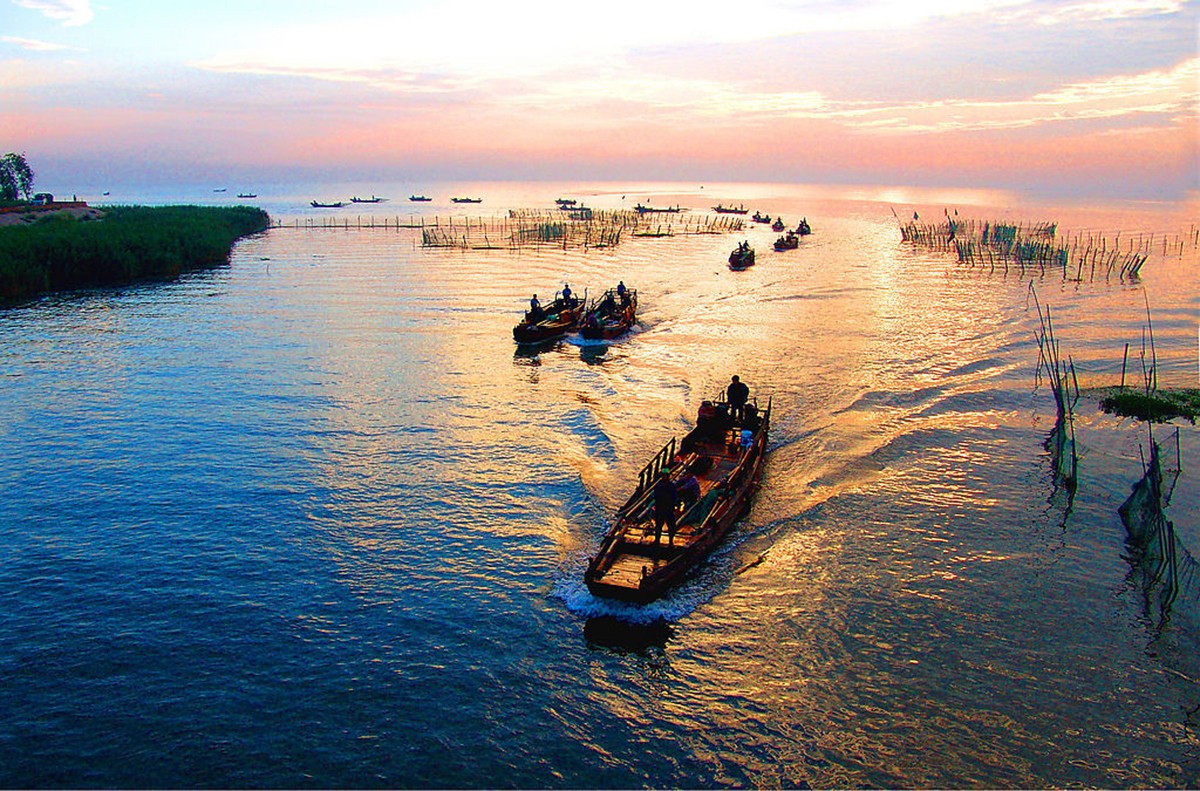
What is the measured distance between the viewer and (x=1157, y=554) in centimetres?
1959

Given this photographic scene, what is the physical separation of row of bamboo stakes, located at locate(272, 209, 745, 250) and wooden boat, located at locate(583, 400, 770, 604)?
73.9 m

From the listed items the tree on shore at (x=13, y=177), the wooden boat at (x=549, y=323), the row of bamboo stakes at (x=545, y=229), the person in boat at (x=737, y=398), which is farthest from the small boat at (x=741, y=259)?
the tree on shore at (x=13, y=177)

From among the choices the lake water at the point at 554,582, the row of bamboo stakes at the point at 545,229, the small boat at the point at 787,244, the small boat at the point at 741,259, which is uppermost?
the row of bamboo stakes at the point at 545,229

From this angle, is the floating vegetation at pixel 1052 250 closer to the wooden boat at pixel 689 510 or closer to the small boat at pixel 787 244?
the small boat at pixel 787 244

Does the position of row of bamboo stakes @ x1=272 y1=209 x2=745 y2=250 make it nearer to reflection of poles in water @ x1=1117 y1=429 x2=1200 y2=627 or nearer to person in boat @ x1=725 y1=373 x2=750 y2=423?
person in boat @ x1=725 y1=373 x2=750 y2=423

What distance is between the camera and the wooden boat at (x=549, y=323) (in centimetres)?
4481

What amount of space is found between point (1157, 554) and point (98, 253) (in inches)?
3009

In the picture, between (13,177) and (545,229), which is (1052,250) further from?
(13,177)

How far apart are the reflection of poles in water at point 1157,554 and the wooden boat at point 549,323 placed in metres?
31.5

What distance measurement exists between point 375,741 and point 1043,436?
2728cm

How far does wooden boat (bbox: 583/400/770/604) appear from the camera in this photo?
57.7 ft

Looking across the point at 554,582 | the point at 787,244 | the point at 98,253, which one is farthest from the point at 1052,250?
the point at 98,253

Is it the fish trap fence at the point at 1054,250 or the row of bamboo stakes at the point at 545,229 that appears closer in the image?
the fish trap fence at the point at 1054,250

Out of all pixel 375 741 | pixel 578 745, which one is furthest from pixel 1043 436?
pixel 375 741
